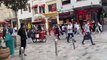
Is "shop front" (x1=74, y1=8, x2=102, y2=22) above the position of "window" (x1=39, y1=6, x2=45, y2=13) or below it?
→ below

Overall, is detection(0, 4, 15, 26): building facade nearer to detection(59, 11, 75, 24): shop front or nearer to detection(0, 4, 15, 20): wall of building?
detection(0, 4, 15, 20): wall of building

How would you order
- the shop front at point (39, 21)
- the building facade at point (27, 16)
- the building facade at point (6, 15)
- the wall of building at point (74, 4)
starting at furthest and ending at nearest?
the building facade at point (6, 15) → the building facade at point (27, 16) → the shop front at point (39, 21) → the wall of building at point (74, 4)

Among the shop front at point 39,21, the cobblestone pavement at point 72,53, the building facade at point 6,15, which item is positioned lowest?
the cobblestone pavement at point 72,53

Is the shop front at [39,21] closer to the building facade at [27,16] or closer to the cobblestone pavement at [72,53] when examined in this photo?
the building facade at [27,16]

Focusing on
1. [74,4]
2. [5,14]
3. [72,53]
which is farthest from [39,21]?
[72,53]

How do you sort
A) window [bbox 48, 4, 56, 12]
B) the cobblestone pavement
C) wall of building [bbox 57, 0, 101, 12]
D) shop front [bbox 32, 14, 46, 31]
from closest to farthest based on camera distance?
the cobblestone pavement → wall of building [bbox 57, 0, 101, 12] → window [bbox 48, 4, 56, 12] → shop front [bbox 32, 14, 46, 31]

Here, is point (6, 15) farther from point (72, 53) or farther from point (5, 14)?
point (72, 53)

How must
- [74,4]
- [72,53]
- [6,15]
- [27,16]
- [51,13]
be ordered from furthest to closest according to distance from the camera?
[6,15]
[27,16]
[51,13]
[74,4]
[72,53]

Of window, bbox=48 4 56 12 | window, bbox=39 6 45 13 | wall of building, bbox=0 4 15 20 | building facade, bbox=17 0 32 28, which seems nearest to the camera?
window, bbox=48 4 56 12

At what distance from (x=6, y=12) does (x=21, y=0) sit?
157 ft

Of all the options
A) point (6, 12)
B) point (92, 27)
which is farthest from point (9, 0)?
point (6, 12)

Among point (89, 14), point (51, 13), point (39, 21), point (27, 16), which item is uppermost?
point (51, 13)

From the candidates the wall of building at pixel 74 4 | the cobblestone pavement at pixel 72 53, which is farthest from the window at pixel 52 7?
the cobblestone pavement at pixel 72 53

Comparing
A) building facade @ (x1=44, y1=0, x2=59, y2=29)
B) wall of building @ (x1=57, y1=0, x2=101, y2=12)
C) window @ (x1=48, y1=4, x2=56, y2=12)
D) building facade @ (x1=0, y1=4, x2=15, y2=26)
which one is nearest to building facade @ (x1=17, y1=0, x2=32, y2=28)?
building facade @ (x1=0, y1=4, x2=15, y2=26)
